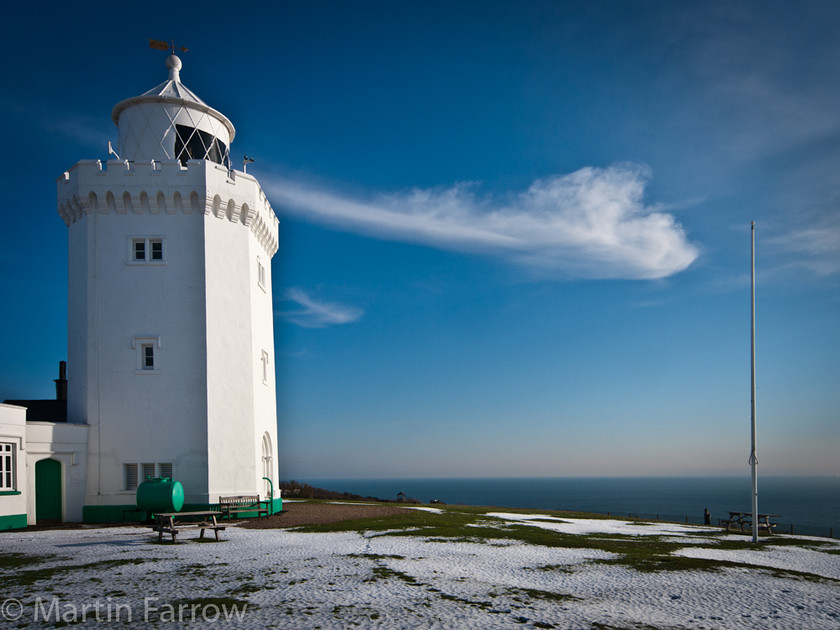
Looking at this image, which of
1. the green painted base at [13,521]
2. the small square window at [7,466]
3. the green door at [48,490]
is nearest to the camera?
the green painted base at [13,521]

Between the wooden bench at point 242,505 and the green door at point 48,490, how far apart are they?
6170 mm

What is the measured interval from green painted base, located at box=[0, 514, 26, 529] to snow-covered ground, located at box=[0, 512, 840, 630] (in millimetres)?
5684

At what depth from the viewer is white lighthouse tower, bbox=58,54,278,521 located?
2416 cm

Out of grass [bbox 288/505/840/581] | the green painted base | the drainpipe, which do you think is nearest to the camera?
grass [bbox 288/505/840/581]

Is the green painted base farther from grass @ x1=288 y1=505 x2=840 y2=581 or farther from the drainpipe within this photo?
grass @ x1=288 y1=505 x2=840 y2=581

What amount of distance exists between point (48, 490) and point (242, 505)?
725 cm

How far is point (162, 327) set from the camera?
24.7 meters

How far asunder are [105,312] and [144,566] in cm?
1463

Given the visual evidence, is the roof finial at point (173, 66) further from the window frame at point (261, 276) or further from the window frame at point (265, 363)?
the window frame at point (265, 363)

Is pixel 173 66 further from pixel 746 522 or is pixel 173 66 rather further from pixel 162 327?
pixel 746 522

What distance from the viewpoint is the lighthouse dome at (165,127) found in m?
26.6

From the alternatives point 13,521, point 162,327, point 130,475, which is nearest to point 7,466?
point 13,521

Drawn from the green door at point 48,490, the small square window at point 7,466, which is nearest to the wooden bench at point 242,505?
the green door at point 48,490

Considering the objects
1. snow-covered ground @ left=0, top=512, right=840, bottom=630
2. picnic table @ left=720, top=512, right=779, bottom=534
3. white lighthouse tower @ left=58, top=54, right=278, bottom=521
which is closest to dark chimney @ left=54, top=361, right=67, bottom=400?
white lighthouse tower @ left=58, top=54, right=278, bottom=521
